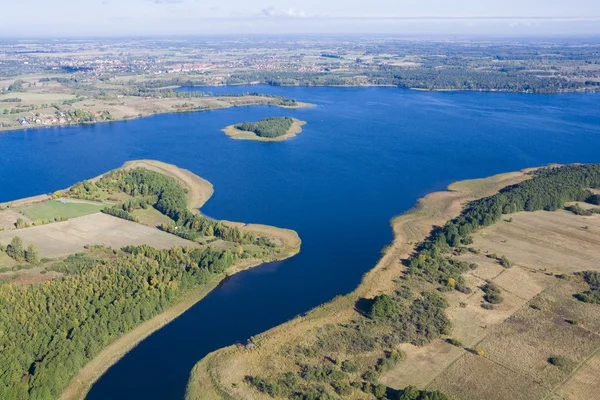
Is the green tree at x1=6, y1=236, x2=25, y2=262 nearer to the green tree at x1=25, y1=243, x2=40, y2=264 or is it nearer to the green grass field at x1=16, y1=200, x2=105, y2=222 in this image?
the green tree at x1=25, y1=243, x2=40, y2=264

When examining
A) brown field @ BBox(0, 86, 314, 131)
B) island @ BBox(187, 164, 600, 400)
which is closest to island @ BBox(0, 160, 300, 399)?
island @ BBox(187, 164, 600, 400)

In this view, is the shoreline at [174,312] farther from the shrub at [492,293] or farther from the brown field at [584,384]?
the brown field at [584,384]

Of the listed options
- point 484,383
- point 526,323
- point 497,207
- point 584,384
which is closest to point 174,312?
point 484,383

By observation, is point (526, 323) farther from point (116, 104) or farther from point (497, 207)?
point (116, 104)

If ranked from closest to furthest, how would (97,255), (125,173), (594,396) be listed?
(594,396) < (97,255) < (125,173)

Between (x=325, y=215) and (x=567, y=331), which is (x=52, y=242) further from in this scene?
(x=567, y=331)

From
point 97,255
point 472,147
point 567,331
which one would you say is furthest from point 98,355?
point 472,147

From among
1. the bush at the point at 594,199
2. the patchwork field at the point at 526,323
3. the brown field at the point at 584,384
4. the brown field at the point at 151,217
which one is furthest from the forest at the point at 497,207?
the brown field at the point at 151,217
